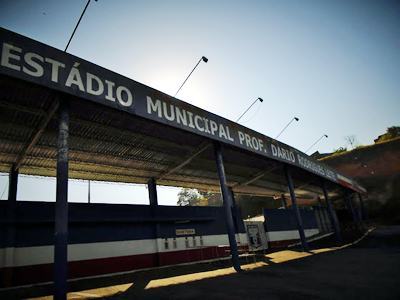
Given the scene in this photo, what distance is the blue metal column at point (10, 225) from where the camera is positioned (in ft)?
41.3

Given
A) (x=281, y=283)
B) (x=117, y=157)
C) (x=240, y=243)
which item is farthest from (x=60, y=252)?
(x=240, y=243)

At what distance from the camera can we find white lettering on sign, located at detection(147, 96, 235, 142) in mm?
10359

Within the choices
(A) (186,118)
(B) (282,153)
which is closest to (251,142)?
(B) (282,153)

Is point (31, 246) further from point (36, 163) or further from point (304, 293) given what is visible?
point (304, 293)

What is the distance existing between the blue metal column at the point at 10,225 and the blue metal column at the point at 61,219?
804cm

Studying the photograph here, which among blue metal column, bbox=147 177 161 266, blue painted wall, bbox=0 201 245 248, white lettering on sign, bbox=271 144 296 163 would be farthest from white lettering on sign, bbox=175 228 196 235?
white lettering on sign, bbox=271 144 296 163

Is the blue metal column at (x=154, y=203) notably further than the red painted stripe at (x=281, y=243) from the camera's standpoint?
No

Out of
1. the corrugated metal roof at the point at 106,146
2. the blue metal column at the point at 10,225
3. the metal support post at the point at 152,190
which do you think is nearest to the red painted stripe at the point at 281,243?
the corrugated metal roof at the point at 106,146

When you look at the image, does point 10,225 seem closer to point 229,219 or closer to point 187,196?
point 229,219

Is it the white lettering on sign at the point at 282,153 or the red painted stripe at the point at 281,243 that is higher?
the white lettering on sign at the point at 282,153

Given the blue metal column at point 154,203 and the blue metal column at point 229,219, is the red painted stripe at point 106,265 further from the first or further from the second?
the blue metal column at point 229,219

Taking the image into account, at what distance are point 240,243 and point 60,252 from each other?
19.9 m

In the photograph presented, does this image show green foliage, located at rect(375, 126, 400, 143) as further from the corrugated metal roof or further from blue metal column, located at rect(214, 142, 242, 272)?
blue metal column, located at rect(214, 142, 242, 272)

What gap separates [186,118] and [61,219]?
6.21 meters
